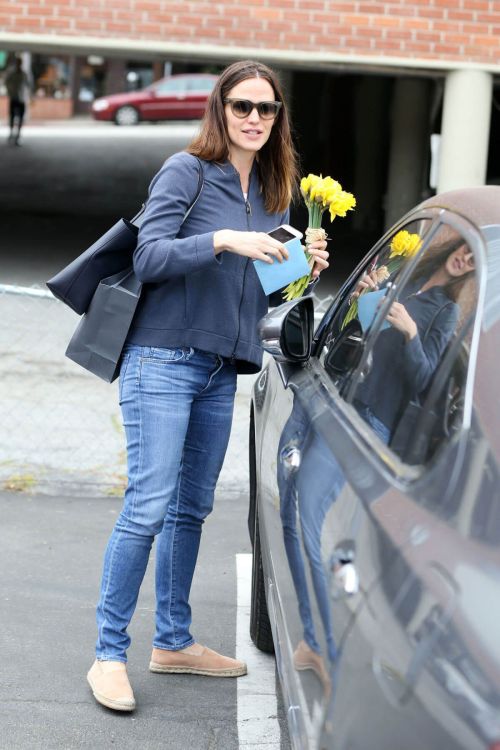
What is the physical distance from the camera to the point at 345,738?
193 centimetres

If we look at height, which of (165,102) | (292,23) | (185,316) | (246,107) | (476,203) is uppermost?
(292,23)

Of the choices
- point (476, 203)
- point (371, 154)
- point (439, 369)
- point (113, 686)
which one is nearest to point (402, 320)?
point (476, 203)

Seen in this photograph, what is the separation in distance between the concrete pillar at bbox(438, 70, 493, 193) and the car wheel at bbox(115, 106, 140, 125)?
27.2 metres

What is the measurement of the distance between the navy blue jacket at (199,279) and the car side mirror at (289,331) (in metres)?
0.15

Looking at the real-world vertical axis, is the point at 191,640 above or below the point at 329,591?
below

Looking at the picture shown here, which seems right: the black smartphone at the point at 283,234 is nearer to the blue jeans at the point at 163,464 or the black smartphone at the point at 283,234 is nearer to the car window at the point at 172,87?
the blue jeans at the point at 163,464

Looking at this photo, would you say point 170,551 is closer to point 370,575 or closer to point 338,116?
point 370,575

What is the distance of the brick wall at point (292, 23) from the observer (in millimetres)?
9953

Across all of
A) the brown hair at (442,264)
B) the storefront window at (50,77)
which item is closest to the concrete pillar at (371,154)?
the brown hair at (442,264)

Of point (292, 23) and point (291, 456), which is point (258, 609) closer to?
point (291, 456)

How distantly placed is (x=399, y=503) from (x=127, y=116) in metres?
36.5

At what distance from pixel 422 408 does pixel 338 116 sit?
60.9 feet

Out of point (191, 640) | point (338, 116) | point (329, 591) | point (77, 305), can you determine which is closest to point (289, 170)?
point (77, 305)

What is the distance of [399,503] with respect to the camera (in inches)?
80.3
